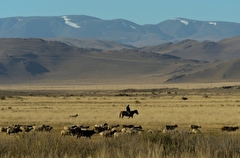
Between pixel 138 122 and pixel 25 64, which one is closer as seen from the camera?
pixel 138 122

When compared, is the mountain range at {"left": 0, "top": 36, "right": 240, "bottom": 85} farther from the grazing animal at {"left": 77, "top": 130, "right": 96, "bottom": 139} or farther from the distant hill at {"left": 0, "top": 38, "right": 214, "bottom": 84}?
the grazing animal at {"left": 77, "top": 130, "right": 96, "bottom": 139}

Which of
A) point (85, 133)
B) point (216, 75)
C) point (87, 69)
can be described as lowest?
point (85, 133)

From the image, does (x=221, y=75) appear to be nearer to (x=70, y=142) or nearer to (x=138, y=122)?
(x=138, y=122)

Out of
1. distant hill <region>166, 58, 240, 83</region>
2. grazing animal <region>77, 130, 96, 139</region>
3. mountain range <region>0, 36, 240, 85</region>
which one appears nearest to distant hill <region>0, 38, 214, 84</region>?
mountain range <region>0, 36, 240, 85</region>

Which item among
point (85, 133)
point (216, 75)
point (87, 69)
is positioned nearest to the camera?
point (85, 133)

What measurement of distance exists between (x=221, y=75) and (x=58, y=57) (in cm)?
6547

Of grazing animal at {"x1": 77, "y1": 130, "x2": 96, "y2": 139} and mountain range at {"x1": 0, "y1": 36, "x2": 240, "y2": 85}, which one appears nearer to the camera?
grazing animal at {"x1": 77, "y1": 130, "x2": 96, "y2": 139}

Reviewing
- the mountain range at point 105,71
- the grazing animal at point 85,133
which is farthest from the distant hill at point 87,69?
the grazing animal at point 85,133

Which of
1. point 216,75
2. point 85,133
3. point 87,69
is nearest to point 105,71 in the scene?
point 87,69

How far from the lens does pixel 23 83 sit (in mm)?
163500

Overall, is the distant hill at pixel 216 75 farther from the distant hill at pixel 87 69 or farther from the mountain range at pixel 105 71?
the distant hill at pixel 87 69

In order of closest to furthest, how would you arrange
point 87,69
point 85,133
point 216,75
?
point 85,133
point 216,75
point 87,69

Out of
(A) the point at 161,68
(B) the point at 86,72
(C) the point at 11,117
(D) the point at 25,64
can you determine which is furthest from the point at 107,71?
(C) the point at 11,117

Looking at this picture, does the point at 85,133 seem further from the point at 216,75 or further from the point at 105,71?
the point at 105,71
